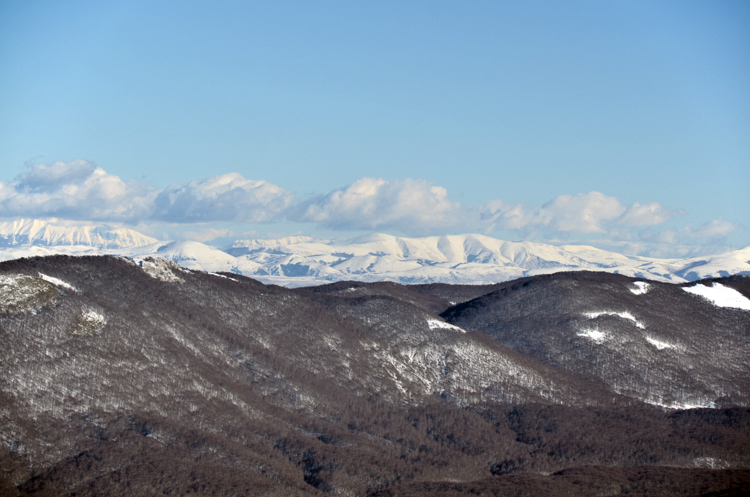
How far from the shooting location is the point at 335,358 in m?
125

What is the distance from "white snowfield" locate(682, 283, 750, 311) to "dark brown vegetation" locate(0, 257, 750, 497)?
8816 mm

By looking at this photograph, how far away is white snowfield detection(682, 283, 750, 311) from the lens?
171625mm

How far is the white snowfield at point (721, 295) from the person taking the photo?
172 m

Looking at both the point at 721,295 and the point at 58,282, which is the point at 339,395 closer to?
the point at 58,282

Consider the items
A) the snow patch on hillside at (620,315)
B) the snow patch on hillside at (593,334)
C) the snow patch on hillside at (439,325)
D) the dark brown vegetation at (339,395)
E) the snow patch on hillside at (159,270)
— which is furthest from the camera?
the snow patch on hillside at (620,315)

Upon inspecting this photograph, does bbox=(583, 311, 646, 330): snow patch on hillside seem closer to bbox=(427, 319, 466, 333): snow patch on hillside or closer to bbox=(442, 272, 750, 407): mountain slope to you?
bbox=(442, 272, 750, 407): mountain slope

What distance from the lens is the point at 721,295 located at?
175125 millimetres

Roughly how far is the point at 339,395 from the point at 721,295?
10156 cm

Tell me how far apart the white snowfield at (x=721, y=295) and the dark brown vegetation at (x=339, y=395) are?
882 cm

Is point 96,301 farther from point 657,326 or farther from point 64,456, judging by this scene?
point 657,326

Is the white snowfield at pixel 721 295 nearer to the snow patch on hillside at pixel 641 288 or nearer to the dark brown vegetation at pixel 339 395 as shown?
the dark brown vegetation at pixel 339 395

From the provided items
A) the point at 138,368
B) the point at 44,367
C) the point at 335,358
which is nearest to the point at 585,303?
the point at 335,358

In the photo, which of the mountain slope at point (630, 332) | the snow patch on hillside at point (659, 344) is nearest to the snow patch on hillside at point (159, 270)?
the mountain slope at point (630, 332)

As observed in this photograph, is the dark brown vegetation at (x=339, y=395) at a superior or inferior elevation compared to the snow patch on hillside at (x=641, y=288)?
inferior
